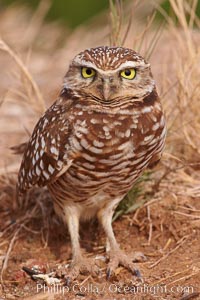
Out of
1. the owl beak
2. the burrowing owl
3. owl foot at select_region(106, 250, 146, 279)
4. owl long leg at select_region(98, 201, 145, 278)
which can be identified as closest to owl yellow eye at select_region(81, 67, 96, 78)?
the burrowing owl

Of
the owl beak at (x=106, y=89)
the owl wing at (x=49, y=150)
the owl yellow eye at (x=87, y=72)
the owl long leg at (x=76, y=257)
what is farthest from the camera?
the owl long leg at (x=76, y=257)

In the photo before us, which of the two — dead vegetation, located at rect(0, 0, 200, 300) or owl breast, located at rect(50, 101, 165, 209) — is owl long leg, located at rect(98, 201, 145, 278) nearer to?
dead vegetation, located at rect(0, 0, 200, 300)

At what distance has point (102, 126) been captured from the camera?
13.8 ft

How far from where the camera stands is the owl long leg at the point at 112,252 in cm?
458

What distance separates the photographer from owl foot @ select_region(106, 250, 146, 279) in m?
4.55

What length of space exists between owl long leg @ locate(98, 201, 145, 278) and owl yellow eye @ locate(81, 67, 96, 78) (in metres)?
0.95

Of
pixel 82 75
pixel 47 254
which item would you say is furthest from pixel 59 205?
pixel 82 75

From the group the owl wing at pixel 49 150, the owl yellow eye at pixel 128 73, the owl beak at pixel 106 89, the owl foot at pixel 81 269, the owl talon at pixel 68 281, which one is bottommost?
the owl talon at pixel 68 281

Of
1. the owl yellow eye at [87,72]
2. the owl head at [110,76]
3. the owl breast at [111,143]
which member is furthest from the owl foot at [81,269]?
the owl yellow eye at [87,72]

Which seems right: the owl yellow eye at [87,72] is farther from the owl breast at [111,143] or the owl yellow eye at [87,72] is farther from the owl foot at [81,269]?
the owl foot at [81,269]

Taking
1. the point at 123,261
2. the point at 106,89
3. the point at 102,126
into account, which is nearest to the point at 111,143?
the point at 102,126

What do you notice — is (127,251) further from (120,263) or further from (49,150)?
(49,150)

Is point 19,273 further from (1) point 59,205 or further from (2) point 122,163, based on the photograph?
(2) point 122,163

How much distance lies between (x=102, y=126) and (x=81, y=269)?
3.19 ft
